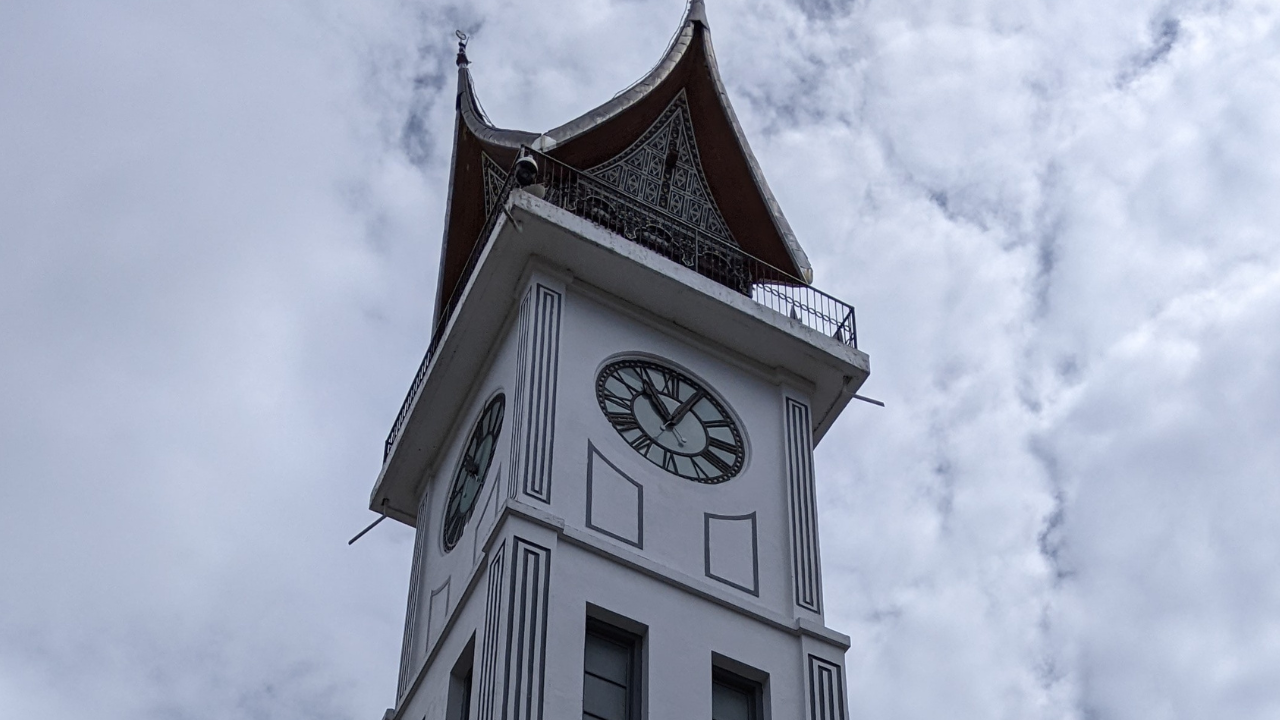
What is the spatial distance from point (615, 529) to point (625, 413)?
1.84m

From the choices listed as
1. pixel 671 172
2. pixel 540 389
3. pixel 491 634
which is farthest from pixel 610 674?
pixel 671 172

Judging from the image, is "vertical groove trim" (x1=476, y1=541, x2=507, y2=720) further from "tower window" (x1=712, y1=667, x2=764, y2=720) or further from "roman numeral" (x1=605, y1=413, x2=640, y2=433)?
"roman numeral" (x1=605, y1=413, x2=640, y2=433)

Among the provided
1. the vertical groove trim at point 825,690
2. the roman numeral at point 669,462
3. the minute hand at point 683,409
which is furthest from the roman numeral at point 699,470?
→ the vertical groove trim at point 825,690

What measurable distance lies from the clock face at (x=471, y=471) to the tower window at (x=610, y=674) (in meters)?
3.09

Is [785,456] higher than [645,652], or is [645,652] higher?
[785,456]

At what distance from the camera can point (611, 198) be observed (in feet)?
76.2

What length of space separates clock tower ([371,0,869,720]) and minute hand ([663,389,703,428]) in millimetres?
30

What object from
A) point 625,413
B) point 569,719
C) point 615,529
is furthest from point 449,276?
point 569,719

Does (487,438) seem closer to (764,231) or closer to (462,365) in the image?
(462,365)

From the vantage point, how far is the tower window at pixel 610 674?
18.0 m

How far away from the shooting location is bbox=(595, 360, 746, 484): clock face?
20.8 meters

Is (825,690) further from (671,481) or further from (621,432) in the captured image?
(621,432)

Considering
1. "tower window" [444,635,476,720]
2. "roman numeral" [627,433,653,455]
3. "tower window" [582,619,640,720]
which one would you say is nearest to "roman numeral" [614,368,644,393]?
"roman numeral" [627,433,653,455]

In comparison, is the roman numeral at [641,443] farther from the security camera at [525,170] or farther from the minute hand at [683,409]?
the security camera at [525,170]
